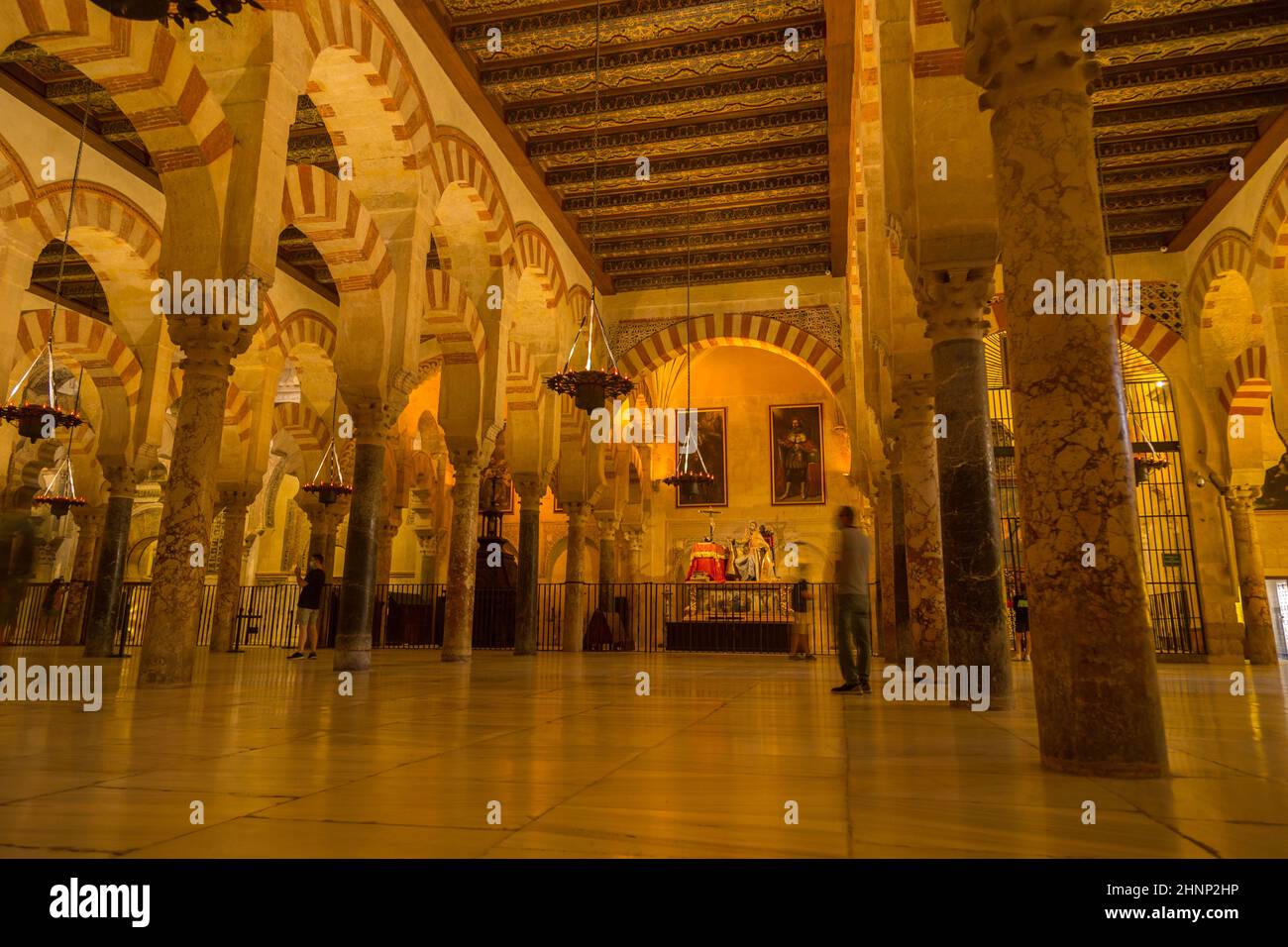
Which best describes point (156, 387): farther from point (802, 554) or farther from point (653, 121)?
point (802, 554)

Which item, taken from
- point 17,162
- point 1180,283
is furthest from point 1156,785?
point 1180,283

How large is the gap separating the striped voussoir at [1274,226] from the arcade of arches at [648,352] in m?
0.04

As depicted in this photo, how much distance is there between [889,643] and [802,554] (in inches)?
375

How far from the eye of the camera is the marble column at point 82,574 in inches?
500

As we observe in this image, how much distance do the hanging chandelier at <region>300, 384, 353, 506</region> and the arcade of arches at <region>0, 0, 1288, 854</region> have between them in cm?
14

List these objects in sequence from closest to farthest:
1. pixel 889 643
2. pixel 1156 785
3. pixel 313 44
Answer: pixel 1156 785
pixel 313 44
pixel 889 643

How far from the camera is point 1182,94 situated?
8.63 meters

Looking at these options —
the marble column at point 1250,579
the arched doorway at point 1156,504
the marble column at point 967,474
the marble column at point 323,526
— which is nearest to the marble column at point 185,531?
the marble column at point 967,474

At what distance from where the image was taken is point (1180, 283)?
11.5 metres

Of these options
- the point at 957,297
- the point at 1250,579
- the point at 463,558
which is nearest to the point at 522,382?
the point at 463,558

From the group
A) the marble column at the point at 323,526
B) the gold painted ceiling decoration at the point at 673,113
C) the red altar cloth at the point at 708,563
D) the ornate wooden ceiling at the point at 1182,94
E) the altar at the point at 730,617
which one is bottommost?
the altar at the point at 730,617

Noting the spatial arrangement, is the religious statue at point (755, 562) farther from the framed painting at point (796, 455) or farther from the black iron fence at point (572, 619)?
the framed painting at point (796, 455)

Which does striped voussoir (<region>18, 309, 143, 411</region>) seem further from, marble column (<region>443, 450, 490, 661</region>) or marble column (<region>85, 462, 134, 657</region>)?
marble column (<region>443, 450, 490, 661</region>)
